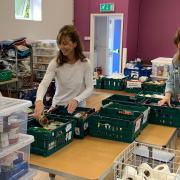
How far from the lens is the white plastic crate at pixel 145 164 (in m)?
1.47

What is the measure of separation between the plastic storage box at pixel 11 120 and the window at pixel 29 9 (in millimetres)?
4704

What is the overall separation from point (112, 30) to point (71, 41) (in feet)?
21.2

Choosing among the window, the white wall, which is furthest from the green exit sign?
the window

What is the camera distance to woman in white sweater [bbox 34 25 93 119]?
2.29 metres

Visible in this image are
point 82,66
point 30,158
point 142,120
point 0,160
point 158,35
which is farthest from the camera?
point 158,35

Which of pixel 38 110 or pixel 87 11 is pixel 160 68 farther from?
pixel 38 110

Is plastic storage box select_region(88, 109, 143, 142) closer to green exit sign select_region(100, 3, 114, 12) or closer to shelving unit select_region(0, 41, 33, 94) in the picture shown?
shelving unit select_region(0, 41, 33, 94)

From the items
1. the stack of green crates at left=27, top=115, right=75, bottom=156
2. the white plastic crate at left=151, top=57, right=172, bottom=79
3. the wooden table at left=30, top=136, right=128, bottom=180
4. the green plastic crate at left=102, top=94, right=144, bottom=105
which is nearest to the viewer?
the wooden table at left=30, top=136, right=128, bottom=180

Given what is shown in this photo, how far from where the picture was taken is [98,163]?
1654 millimetres

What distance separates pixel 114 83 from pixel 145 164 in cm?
233

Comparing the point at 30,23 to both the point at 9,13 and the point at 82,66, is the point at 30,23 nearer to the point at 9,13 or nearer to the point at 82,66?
the point at 9,13

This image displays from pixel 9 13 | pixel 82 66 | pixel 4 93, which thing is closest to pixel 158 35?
pixel 9 13

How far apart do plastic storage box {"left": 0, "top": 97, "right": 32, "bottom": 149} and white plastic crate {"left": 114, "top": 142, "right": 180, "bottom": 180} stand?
1.83 feet

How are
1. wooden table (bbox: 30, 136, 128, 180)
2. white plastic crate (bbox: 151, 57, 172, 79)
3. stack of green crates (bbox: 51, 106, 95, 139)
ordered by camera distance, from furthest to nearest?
1. white plastic crate (bbox: 151, 57, 172, 79)
2. stack of green crates (bbox: 51, 106, 95, 139)
3. wooden table (bbox: 30, 136, 128, 180)
